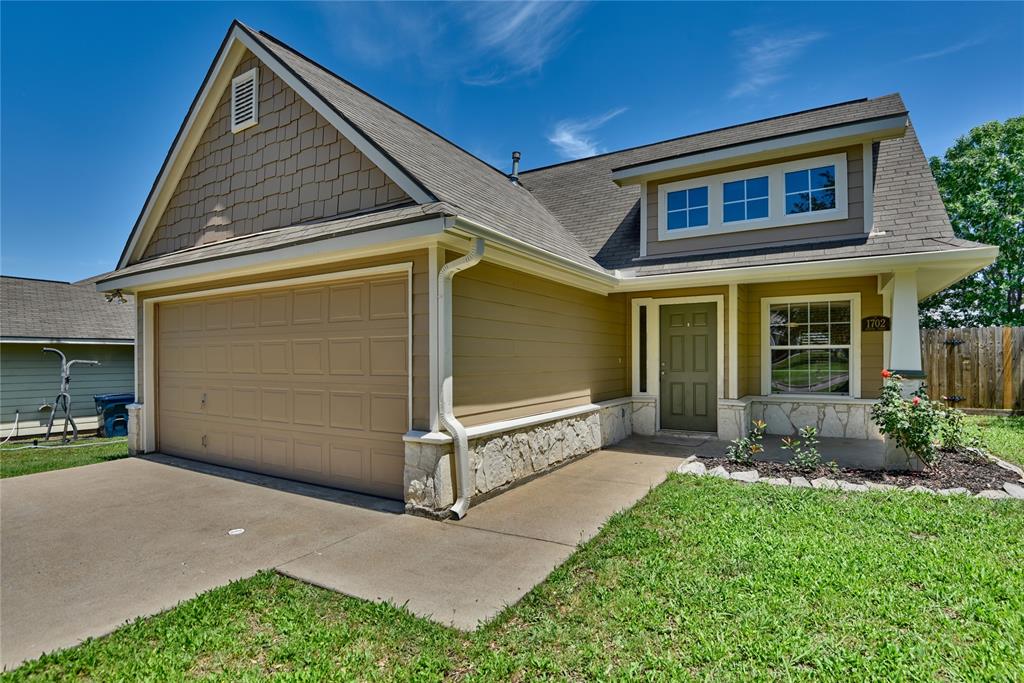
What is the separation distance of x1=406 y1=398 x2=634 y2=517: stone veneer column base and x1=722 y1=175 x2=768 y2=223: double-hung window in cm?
397

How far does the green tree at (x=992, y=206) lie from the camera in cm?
1811

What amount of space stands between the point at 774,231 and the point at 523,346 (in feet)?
16.1

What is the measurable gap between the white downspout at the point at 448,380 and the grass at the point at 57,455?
6.73 metres

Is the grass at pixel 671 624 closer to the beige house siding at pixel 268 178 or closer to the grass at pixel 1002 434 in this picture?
the beige house siding at pixel 268 178

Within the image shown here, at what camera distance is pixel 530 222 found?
780 cm

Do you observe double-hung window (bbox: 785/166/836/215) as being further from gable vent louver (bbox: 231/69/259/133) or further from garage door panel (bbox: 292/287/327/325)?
gable vent louver (bbox: 231/69/259/133)

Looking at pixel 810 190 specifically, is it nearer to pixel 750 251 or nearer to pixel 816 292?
pixel 750 251

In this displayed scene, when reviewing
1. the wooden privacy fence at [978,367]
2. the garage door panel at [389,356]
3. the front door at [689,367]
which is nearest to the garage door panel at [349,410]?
the garage door panel at [389,356]

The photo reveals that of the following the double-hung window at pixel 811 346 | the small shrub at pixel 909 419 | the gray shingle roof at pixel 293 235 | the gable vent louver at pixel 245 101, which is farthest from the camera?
the double-hung window at pixel 811 346

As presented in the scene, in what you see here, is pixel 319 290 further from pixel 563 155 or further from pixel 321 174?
pixel 563 155

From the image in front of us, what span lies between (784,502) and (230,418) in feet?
23.1

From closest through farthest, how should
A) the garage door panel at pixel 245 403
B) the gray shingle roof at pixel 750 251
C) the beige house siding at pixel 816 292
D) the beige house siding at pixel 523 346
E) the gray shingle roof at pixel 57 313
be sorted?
the beige house siding at pixel 523 346
the garage door panel at pixel 245 403
the gray shingle roof at pixel 750 251
the beige house siding at pixel 816 292
the gray shingle roof at pixel 57 313

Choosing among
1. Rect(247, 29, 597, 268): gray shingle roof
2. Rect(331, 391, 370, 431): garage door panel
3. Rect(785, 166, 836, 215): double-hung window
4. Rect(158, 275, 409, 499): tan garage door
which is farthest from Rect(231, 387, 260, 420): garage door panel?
Rect(785, 166, 836, 215): double-hung window

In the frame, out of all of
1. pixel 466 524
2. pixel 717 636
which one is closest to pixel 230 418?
pixel 466 524
